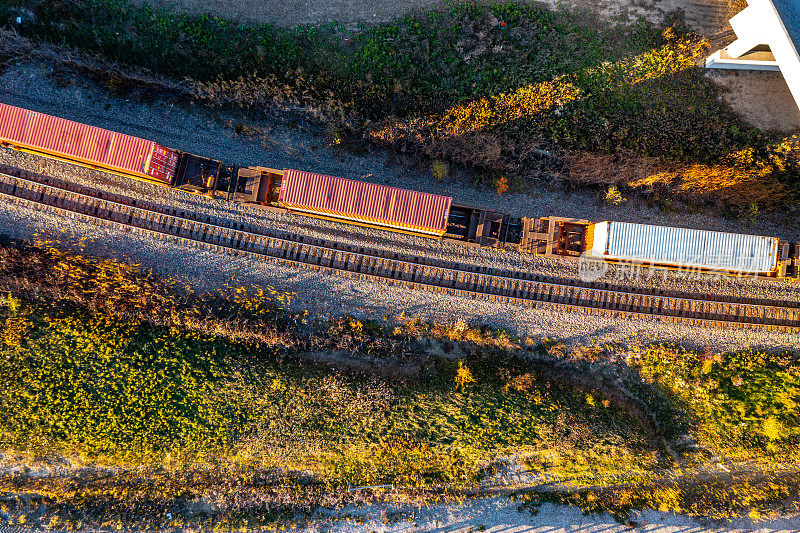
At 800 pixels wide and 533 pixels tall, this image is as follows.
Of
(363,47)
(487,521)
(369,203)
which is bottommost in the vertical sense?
(487,521)

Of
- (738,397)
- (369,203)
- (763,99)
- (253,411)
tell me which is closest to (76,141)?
(369,203)

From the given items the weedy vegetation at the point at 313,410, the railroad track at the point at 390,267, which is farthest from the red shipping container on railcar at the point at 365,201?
the weedy vegetation at the point at 313,410

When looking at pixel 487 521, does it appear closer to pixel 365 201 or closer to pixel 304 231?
pixel 365 201

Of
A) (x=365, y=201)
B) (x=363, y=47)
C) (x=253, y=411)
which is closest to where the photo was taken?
(x=365, y=201)

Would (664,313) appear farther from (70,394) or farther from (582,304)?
(70,394)

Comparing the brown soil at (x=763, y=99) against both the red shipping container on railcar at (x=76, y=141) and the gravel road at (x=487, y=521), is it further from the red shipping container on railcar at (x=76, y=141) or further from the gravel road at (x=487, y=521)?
the red shipping container on railcar at (x=76, y=141)
